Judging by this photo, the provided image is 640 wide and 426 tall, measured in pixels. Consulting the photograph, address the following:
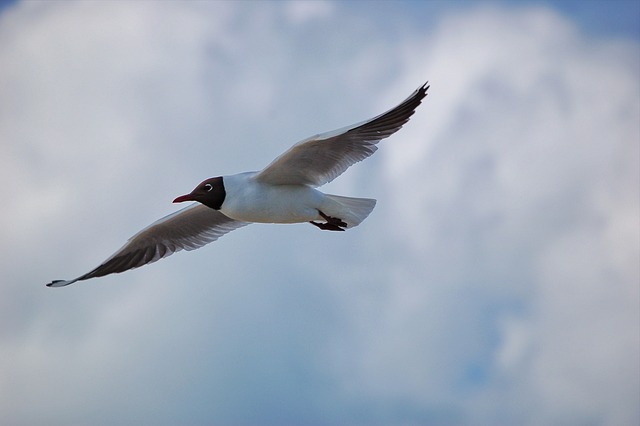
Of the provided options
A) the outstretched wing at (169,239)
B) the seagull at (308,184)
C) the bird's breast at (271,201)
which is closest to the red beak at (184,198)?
the seagull at (308,184)

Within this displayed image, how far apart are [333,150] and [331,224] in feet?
2.02

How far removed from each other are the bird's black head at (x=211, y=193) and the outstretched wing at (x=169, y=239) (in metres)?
1.00

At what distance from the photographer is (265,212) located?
846cm

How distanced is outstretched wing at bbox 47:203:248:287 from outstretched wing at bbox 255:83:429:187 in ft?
4.88

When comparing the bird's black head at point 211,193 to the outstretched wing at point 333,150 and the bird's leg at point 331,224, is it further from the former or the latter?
the bird's leg at point 331,224

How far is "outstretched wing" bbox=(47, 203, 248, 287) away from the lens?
9.78 metres

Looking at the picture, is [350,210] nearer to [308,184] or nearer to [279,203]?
[308,184]

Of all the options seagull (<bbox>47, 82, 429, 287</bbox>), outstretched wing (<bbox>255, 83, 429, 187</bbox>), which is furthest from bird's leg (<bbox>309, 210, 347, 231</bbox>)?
outstretched wing (<bbox>255, 83, 429, 187</bbox>)

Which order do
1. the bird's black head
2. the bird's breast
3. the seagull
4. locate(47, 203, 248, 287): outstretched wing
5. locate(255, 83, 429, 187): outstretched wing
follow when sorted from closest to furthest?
locate(255, 83, 429, 187): outstretched wing, the seagull, the bird's breast, the bird's black head, locate(47, 203, 248, 287): outstretched wing

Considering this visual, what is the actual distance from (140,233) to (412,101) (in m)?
2.90

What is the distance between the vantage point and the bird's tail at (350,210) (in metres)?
8.62

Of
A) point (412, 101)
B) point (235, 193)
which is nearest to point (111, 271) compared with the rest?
point (235, 193)

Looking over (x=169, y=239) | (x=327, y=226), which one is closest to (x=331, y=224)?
(x=327, y=226)

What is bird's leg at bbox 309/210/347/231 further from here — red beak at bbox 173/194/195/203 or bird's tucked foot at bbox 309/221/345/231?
red beak at bbox 173/194/195/203
